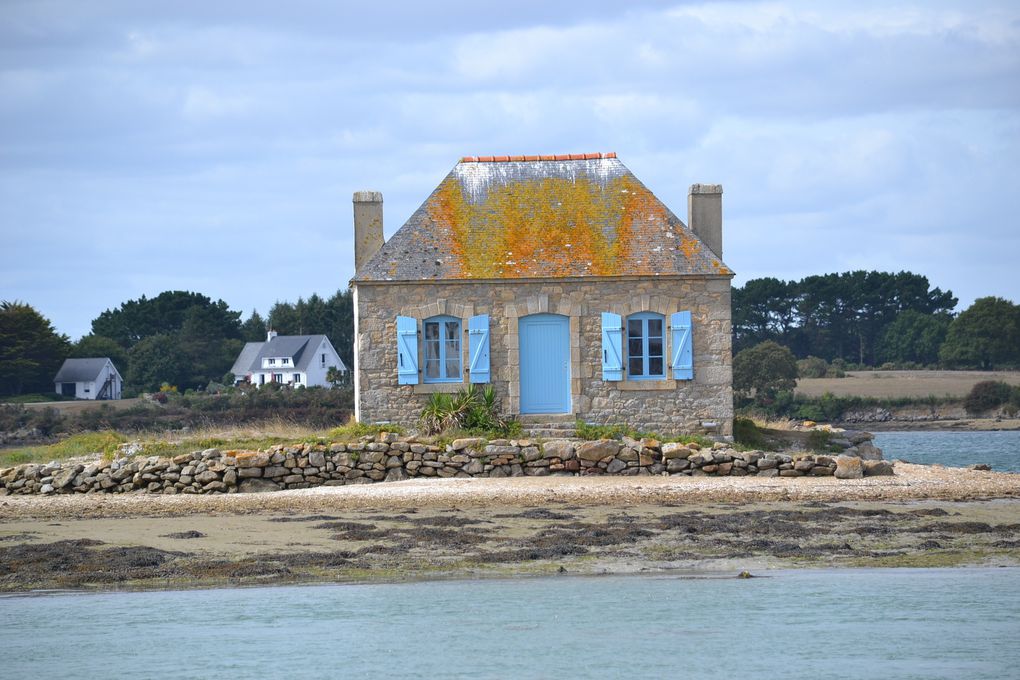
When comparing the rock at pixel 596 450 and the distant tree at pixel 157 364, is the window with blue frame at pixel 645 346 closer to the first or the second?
the rock at pixel 596 450

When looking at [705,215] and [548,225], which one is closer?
[548,225]

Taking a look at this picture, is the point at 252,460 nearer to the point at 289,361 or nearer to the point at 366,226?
the point at 366,226

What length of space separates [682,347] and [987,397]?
1191 inches

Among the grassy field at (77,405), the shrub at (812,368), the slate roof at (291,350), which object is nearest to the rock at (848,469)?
the grassy field at (77,405)

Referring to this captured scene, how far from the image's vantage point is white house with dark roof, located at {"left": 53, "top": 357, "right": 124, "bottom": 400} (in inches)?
2131

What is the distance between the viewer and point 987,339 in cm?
5566

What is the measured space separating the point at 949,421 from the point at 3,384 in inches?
1444

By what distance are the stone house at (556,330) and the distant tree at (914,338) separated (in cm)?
3986

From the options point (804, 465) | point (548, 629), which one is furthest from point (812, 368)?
point (548, 629)

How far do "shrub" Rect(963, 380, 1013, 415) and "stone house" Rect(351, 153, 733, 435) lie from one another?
29198 mm

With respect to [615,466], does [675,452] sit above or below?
above

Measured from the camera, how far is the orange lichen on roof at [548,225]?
2117 cm

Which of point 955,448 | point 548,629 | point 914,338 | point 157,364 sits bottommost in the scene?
point 548,629

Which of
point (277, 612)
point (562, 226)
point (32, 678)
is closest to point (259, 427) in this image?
point (562, 226)
